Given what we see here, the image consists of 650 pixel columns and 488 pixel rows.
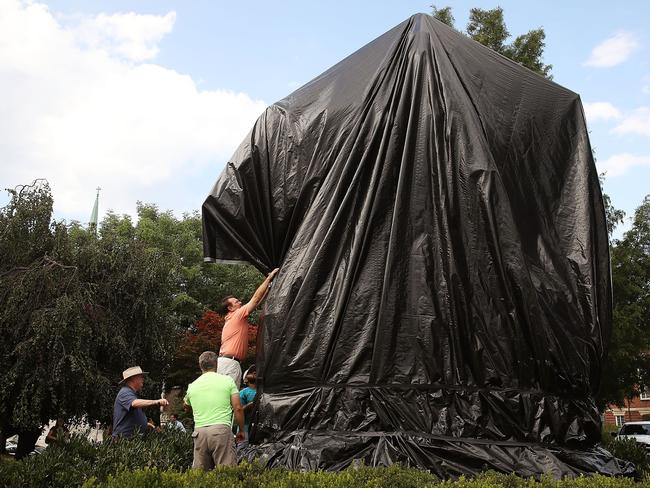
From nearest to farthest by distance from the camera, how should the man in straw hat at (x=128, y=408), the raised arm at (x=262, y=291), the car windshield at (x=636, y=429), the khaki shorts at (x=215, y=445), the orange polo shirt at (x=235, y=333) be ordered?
the khaki shorts at (x=215, y=445), the raised arm at (x=262, y=291), the orange polo shirt at (x=235, y=333), the man in straw hat at (x=128, y=408), the car windshield at (x=636, y=429)

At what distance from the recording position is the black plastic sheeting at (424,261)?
17.6 feet

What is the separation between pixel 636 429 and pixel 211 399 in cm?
2543

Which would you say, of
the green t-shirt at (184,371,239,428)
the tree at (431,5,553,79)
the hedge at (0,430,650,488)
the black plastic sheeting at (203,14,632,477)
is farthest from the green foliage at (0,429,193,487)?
the tree at (431,5,553,79)

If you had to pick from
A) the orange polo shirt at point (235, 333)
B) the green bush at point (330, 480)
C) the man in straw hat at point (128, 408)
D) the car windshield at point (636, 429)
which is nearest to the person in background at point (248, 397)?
the orange polo shirt at point (235, 333)

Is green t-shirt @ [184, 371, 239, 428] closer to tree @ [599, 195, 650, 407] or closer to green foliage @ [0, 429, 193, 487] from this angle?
green foliage @ [0, 429, 193, 487]

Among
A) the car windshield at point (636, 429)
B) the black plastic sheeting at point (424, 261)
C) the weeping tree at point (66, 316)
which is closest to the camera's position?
the black plastic sheeting at point (424, 261)

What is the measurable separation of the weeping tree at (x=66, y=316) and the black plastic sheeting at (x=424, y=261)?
30.7 ft

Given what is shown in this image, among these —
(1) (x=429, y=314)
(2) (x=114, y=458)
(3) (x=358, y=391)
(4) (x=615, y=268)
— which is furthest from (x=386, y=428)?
(4) (x=615, y=268)

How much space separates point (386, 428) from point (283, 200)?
243 centimetres

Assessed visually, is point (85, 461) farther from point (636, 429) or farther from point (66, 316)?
point (636, 429)

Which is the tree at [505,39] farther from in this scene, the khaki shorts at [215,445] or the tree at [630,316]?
the khaki shorts at [215,445]

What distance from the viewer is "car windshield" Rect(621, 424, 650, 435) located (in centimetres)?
2619

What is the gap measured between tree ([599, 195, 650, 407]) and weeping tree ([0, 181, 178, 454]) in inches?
537

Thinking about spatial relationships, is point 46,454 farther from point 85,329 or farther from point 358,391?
point 85,329
